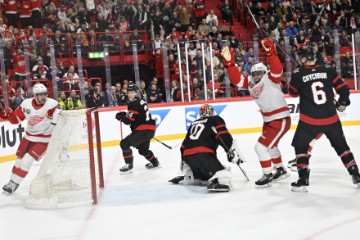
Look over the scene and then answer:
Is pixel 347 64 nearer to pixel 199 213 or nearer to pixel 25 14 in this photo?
pixel 199 213

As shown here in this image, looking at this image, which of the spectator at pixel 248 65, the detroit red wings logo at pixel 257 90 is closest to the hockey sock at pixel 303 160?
the detroit red wings logo at pixel 257 90

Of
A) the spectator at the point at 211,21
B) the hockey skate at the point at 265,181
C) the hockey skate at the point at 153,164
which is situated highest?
the spectator at the point at 211,21

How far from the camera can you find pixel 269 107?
20.8 feet

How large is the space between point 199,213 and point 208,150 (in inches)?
42.5

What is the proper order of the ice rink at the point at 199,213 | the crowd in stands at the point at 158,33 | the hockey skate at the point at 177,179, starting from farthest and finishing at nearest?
1. the crowd in stands at the point at 158,33
2. the hockey skate at the point at 177,179
3. the ice rink at the point at 199,213

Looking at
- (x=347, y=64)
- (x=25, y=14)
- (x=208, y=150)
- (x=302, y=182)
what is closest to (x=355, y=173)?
(x=302, y=182)

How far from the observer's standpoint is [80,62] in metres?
11.0

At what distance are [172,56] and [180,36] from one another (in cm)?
267

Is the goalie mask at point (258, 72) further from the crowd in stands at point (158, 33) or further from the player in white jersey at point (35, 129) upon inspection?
the crowd in stands at point (158, 33)

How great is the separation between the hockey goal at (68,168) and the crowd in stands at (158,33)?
4.87m

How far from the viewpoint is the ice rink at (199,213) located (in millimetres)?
4543

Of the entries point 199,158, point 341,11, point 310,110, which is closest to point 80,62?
point 199,158

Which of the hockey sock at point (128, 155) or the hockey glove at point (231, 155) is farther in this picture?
the hockey sock at point (128, 155)

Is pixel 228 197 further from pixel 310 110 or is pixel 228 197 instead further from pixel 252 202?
pixel 310 110
